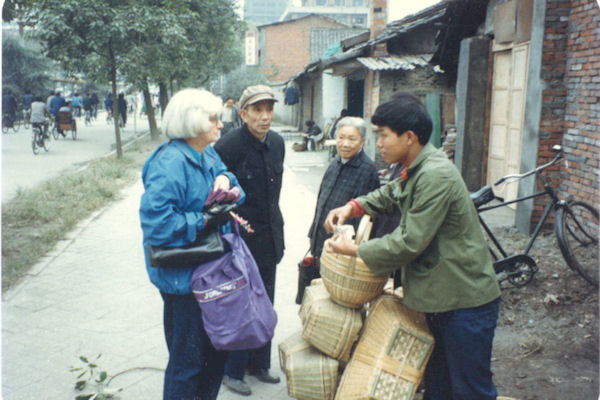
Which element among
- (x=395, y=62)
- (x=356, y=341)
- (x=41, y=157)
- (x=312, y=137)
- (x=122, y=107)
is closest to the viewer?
(x=356, y=341)

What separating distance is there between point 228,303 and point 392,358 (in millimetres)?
837

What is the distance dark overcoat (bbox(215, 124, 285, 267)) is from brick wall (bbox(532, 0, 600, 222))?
13.2 ft

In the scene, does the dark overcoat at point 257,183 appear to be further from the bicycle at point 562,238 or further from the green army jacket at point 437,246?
the bicycle at point 562,238

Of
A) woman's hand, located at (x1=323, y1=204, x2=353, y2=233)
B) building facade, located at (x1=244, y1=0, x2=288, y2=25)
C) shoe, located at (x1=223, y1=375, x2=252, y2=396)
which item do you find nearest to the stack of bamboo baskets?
woman's hand, located at (x1=323, y1=204, x2=353, y2=233)

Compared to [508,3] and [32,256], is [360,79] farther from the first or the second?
[32,256]

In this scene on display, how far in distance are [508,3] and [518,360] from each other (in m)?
5.99

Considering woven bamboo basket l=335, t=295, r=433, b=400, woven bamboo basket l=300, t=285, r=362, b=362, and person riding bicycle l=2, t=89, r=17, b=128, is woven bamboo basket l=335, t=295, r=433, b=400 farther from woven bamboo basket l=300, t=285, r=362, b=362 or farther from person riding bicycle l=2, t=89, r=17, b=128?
person riding bicycle l=2, t=89, r=17, b=128

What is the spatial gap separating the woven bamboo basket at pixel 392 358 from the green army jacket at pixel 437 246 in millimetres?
196

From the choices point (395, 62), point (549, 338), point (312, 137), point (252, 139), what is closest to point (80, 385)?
point (252, 139)

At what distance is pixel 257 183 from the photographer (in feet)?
11.9

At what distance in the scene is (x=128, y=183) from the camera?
1205 cm

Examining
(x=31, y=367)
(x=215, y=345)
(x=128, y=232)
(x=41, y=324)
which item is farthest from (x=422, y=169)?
(x=128, y=232)

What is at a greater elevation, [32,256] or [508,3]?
[508,3]

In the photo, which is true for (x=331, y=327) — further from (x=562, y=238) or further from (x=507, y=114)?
(x=507, y=114)
